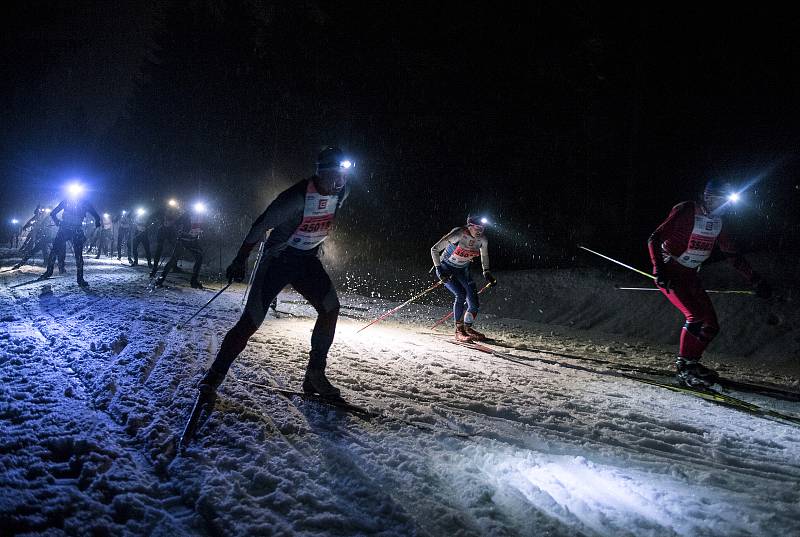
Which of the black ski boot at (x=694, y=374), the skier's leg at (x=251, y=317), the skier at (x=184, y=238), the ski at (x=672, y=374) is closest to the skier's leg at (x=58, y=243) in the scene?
the skier at (x=184, y=238)

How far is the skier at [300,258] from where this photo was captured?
3.42m

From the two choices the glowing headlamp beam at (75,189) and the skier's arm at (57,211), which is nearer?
the skier's arm at (57,211)

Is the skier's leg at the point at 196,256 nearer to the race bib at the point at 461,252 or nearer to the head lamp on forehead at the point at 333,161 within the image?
the race bib at the point at 461,252

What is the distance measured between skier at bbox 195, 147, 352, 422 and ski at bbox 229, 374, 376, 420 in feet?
0.18

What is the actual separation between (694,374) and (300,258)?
187 inches

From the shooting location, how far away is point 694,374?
5168mm

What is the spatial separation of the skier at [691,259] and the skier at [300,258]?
3.96m

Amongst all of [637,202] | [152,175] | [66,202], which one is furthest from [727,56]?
[152,175]

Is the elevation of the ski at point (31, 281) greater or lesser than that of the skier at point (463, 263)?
lesser

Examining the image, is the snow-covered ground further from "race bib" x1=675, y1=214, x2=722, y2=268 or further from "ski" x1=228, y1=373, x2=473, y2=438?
"race bib" x1=675, y1=214, x2=722, y2=268

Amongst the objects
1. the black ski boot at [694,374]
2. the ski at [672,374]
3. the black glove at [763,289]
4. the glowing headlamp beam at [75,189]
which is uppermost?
the glowing headlamp beam at [75,189]

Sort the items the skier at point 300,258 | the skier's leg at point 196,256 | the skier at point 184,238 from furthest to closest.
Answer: the skier at point 184,238
the skier's leg at point 196,256
the skier at point 300,258

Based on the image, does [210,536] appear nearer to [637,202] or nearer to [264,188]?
[637,202]

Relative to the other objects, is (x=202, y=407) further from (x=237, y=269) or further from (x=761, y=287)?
(x=761, y=287)
